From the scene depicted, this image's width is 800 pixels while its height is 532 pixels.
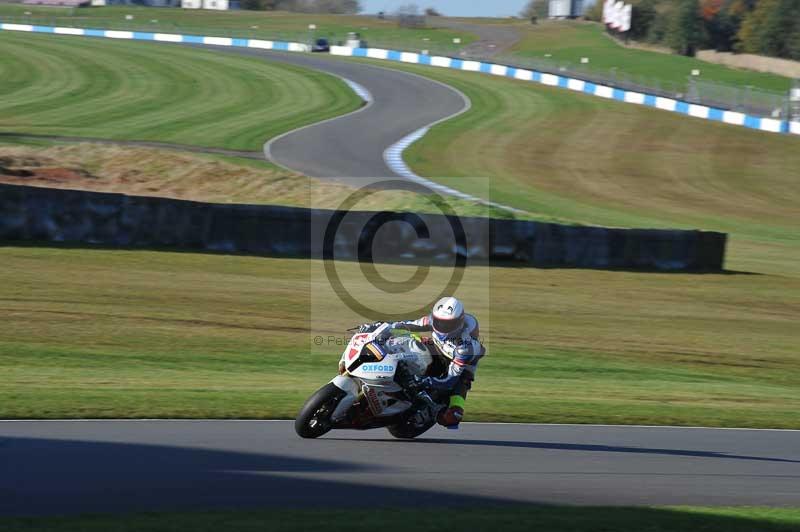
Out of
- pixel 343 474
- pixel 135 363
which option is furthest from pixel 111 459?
pixel 135 363

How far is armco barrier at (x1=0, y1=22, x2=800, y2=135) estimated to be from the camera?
176 feet

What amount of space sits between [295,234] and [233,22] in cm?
10918

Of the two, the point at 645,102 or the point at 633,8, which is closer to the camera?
the point at 645,102

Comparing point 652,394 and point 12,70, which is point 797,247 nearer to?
point 652,394

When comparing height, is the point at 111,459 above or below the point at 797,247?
above

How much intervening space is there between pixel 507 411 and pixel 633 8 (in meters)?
119

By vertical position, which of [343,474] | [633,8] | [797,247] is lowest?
[797,247]

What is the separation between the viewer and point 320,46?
94000 millimetres

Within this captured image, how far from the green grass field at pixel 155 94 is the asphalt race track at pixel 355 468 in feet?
101

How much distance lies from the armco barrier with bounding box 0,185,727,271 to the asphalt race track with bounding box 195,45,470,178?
13475mm

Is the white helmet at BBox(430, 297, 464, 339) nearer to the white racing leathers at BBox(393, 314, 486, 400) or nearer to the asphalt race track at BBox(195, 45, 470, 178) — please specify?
the white racing leathers at BBox(393, 314, 486, 400)

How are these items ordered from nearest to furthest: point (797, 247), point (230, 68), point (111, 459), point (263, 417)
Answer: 1. point (111, 459)
2. point (263, 417)
3. point (797, 247)
4. point (230, 68)

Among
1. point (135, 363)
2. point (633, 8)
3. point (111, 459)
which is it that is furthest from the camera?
point (633, 8)

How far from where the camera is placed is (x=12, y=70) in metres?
57.2
